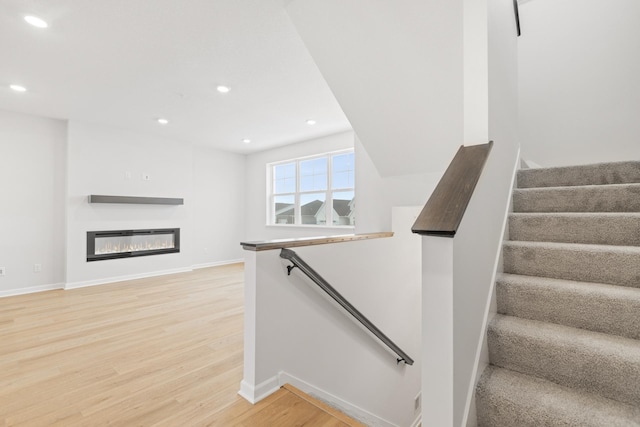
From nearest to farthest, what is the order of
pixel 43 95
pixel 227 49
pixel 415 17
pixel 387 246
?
pixel 415 17 → pixel 227 49 → pixel 387 246 → pixel 43 95

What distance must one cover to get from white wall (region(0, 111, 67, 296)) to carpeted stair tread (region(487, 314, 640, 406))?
634 cm

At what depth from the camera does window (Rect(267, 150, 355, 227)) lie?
579cm

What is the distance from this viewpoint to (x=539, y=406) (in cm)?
111

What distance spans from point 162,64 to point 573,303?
395 cm

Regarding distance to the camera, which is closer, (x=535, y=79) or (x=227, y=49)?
(x=227, y=49)

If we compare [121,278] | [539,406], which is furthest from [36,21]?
[121,278]

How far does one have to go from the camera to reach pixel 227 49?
287 centimetres

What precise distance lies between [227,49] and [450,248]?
2.87 metres

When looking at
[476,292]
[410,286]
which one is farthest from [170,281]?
[476,292]

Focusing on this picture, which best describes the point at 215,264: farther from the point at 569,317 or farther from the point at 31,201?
the point at 569,317

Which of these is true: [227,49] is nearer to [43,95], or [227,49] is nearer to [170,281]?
[43,95]

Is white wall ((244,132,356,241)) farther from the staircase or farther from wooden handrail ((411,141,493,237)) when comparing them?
wooden handrail ((411,141,493,237))

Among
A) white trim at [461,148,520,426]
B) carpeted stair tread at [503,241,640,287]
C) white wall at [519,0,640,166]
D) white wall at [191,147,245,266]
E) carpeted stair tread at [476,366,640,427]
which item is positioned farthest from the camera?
white wall at [191,147,245,266]

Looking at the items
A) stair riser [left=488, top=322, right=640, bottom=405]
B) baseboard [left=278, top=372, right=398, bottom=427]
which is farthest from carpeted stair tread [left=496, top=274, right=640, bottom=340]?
baseboard [left=278, top=372, right=398, bottom=427]
